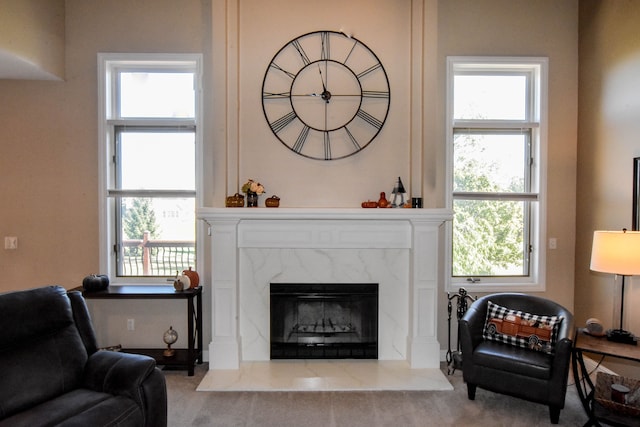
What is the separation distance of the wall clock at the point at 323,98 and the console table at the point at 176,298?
1.71 meters

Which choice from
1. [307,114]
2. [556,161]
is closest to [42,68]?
[307,114]

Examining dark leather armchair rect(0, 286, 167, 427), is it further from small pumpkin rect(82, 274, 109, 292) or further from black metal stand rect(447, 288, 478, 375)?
black metal stand rect(447, 288, 478, 375)

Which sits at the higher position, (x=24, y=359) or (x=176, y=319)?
(x=24, y=359)

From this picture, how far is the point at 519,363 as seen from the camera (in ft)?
9.38

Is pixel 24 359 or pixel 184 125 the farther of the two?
pixel 184 125

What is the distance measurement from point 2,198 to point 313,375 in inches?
134

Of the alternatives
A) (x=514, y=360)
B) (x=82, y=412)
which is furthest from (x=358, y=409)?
(x=82, y=412)

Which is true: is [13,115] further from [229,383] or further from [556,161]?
[556,161]

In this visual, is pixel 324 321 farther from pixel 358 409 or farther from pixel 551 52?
pixel 551 52

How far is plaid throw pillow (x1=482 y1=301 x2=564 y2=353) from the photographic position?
9.87ft

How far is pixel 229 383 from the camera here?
333 centimetres

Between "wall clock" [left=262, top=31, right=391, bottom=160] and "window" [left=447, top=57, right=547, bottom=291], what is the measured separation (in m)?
0.85

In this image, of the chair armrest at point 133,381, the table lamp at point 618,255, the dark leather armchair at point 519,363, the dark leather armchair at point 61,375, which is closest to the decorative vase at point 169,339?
the dark leather armchair at point 61,375

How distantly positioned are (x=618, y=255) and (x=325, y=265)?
2.31m
